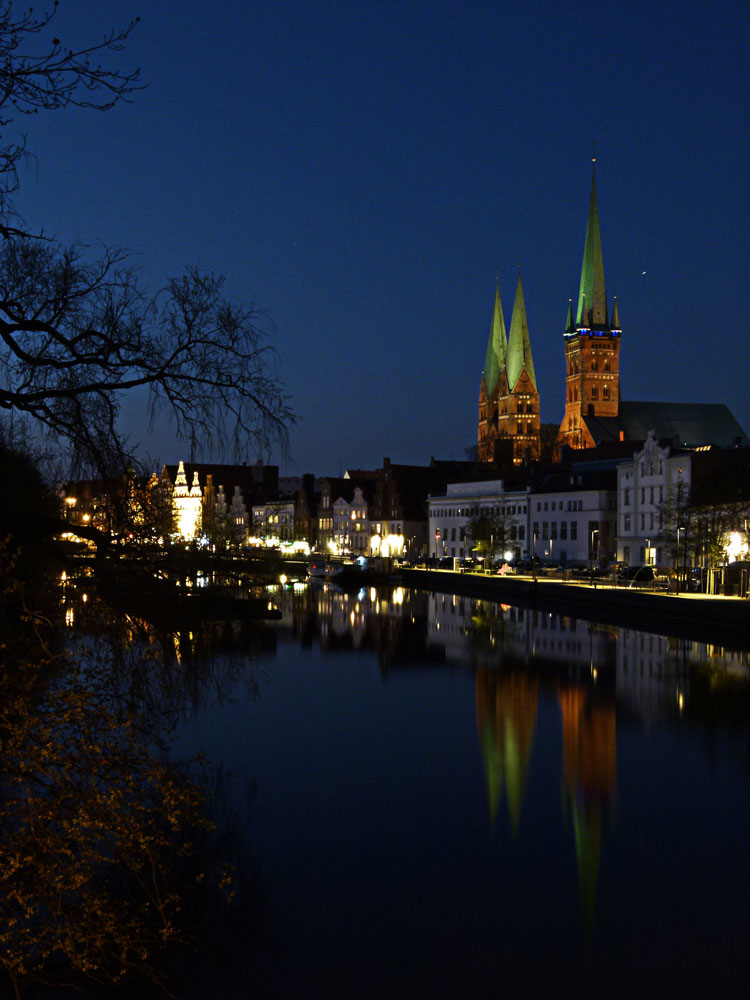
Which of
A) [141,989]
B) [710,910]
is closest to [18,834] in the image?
[141,989]

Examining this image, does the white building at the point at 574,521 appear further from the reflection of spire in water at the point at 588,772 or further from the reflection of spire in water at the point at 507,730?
the reflection of spire in water at the point at 588,772

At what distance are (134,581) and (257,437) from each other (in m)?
2.34

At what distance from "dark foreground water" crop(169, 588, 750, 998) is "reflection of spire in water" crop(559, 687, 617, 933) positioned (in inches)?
2.7

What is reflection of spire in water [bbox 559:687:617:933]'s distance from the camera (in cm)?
1817

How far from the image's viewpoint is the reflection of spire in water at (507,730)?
23.0 meters

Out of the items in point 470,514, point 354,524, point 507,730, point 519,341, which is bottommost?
point 507,730

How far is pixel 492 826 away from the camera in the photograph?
2031 centimetres

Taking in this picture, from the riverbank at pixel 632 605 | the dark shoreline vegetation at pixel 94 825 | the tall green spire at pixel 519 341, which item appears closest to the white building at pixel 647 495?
the riverbank at pixel 632 605

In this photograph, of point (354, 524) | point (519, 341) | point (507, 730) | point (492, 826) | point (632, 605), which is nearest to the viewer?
point (492, 826)

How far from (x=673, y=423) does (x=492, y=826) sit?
16032cm

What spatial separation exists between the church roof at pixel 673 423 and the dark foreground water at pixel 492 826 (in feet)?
443

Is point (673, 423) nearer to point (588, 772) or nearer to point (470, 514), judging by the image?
point (470, 514)

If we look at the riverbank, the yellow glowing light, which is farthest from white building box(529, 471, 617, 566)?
the yellow glowing light

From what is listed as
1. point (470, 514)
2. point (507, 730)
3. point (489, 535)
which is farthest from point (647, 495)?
point (507, 730)
